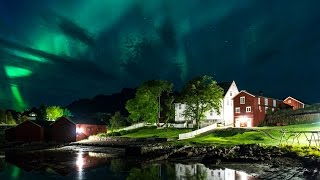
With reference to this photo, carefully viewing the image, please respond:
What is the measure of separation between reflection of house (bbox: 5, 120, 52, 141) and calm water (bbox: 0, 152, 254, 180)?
41147 millimetres

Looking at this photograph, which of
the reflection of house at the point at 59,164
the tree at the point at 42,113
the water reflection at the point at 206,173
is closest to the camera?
the water reflection at the point at 206,173

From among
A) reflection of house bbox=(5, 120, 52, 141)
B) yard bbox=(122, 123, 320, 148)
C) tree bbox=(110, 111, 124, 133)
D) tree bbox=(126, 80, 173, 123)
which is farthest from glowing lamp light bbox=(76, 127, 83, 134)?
yard bbox=(122, 123, 320, 148)

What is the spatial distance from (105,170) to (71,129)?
161 ft

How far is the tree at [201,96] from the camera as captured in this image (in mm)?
86000

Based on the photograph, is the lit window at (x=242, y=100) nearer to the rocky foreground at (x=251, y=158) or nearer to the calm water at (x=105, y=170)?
the rocky foreground at (x=251, y=158)

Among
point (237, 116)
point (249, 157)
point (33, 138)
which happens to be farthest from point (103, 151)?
point (237, 116)

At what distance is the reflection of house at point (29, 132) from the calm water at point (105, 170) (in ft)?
135

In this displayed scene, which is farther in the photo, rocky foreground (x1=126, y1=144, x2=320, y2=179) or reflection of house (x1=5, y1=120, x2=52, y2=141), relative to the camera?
reflection of house (x1=5, y1=120, x2=52, y2=141)

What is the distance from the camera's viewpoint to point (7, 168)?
46.4m

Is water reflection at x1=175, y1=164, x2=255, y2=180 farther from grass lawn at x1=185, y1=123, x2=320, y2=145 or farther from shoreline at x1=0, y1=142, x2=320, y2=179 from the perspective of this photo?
grass lawn at x1=185, y1=123, x2=320, y2=145

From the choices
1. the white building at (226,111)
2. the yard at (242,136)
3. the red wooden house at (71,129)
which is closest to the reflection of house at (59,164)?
the yard at (242,136)

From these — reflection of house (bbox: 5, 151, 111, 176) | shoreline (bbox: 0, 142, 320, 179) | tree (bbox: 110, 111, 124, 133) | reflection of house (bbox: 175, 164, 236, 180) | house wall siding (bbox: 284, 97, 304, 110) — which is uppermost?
house wall siding (bbox: 284, 97, 304, 110)

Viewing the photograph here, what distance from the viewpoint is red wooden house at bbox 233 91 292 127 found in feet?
305

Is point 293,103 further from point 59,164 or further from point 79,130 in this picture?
point 59,164
